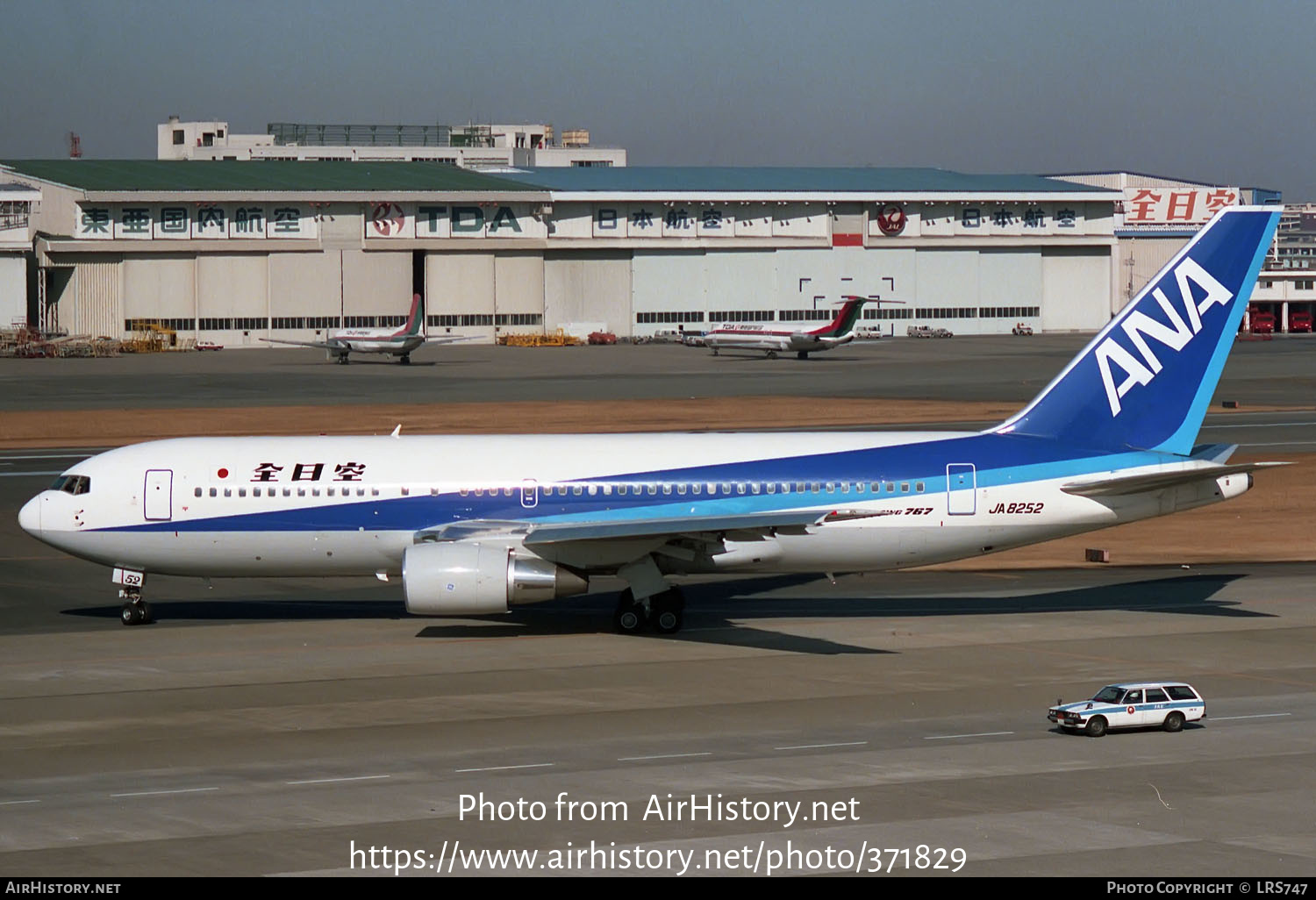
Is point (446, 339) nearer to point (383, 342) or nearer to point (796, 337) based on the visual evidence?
point (383, 342)

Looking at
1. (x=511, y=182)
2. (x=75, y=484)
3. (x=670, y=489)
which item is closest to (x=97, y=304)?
(x=511, y=182)

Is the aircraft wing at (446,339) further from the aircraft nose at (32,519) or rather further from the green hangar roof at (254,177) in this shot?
the aircraft nose at (32,519)

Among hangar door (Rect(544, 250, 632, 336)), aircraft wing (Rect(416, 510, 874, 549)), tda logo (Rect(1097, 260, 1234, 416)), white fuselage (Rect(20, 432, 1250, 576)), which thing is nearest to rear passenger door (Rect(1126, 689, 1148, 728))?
aircraft wing (Rect(416, 510, 874, 549))

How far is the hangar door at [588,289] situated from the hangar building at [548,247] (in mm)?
206

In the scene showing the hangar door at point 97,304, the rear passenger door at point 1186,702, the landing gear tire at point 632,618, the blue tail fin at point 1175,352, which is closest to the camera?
the rear passenger door at point 1186,702

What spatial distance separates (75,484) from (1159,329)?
25382mm

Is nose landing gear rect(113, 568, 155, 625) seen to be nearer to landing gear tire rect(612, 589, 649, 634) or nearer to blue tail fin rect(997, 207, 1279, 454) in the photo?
landing gear tire rect(612, 589, 649, 634)

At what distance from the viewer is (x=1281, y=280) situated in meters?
197

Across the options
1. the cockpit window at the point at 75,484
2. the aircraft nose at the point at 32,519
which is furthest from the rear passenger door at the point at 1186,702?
the aircraft nose at the point at 32,519

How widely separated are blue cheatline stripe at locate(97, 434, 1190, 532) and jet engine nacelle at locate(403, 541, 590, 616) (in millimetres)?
2377

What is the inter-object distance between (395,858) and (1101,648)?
1916 centimetres

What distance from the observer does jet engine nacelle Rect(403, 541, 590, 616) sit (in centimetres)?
3372

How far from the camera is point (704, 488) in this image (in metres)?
37.0

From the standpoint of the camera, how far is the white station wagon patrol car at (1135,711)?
87.2 feet
